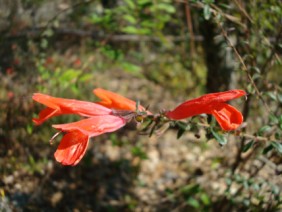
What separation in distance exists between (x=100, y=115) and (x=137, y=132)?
244 centimetres

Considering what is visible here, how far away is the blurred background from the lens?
2828 millimetres

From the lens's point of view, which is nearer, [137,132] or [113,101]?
[113,101]

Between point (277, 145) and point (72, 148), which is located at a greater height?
point (72, 148)

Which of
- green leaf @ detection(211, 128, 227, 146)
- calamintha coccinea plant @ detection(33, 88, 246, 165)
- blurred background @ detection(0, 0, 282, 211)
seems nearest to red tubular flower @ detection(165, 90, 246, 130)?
calamintha coccinea plant @ detection(33, 88, 246, 165)

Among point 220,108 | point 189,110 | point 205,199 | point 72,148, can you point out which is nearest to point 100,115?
point 72,148

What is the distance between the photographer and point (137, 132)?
4.30 m

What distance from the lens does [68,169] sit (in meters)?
3.73

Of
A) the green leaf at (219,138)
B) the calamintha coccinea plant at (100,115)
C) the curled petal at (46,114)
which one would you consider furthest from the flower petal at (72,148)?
the green leaf at (219,138)

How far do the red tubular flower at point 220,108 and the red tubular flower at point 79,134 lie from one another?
0.93 ft

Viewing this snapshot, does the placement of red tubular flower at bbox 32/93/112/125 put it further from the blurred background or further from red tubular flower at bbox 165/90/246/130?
the blurred background

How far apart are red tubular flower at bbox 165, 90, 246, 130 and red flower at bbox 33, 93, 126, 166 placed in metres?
0.28

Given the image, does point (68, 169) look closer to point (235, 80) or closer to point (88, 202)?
point (88, 202)

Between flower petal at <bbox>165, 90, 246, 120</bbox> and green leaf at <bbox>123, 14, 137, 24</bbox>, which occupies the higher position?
green leaf at <bbox>123, 14, 137, 24</bbox>

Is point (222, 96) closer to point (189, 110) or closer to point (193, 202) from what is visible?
point (189, 110)
